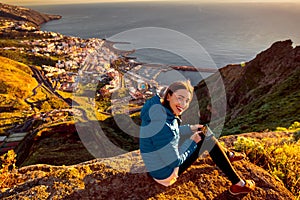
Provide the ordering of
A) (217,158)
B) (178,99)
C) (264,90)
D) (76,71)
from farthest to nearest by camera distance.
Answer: (76,71)
(264,90)
(217,158)
(178,99)

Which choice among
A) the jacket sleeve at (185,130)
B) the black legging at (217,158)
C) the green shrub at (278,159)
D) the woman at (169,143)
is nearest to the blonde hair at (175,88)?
the woman at (169,143)

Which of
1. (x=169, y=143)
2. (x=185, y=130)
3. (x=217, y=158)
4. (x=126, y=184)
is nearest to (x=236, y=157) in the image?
(x=217, y=158)

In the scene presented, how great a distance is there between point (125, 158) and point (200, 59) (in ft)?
238

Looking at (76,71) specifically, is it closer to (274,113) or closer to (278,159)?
(274,113)

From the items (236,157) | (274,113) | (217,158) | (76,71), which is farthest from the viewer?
(76,71)

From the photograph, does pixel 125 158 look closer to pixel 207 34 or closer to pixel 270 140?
pixel 270 140

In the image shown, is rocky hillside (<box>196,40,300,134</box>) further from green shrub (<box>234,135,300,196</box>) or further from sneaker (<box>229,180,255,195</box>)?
sneaker (<box>229,180,255,195</box>)

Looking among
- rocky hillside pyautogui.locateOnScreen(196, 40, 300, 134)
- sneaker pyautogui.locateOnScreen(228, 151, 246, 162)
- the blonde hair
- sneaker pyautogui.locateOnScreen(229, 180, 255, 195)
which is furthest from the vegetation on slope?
the blonde hair

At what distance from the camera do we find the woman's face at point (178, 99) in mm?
3303

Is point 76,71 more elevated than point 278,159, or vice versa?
point 278,159

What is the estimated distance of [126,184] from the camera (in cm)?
356

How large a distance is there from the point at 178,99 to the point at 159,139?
1.95 feet

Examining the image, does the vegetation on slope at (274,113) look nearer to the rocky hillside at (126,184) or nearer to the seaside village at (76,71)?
the rocky hillside at (126,184)

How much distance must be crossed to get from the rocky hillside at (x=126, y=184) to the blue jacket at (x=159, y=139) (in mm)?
347
